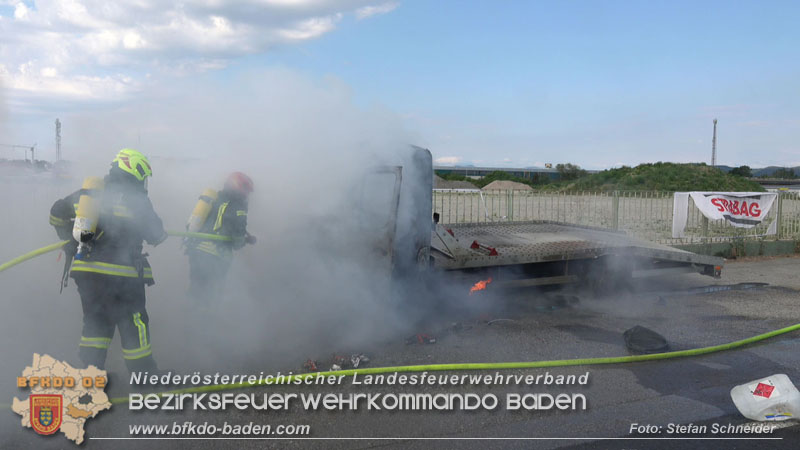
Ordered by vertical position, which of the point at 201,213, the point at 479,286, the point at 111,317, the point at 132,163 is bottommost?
the point at 479,286

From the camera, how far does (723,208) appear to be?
39.7 feet

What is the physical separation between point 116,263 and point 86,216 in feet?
1.26

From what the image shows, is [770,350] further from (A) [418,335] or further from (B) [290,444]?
(B) [290,444]

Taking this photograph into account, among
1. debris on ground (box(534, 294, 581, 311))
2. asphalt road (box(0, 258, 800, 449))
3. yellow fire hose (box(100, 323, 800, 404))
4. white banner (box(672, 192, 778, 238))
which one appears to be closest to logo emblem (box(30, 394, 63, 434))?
asphalt road (box(0, 258, 800, 449))

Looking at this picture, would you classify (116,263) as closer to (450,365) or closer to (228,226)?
(228,226)

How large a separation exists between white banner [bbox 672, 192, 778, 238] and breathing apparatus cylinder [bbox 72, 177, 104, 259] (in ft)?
37.2

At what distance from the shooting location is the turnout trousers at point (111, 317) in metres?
3.94

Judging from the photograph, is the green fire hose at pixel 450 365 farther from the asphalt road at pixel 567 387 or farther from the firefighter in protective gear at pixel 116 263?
the firefighter in protective gear at pixel 116 263

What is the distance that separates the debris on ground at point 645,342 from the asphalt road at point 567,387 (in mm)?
117

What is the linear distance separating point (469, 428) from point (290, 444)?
1179 mm

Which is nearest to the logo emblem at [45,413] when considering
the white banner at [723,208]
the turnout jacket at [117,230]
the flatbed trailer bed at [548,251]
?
the turnout jacket at [117,230]

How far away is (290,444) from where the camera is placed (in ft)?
11.5

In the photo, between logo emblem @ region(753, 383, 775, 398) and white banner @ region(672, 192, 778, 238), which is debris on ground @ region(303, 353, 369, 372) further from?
white banner @ region(672, 192, 778, 238)

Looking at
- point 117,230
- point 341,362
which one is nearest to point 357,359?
point 341,362
